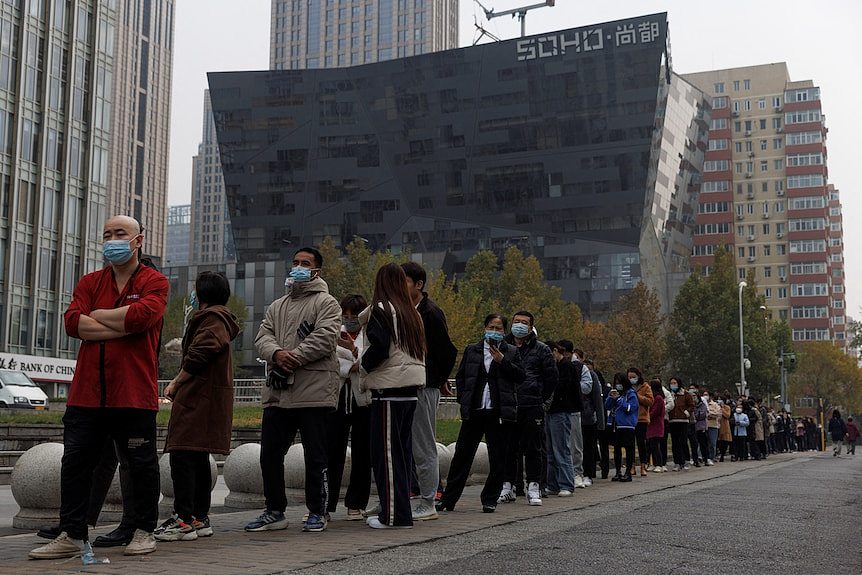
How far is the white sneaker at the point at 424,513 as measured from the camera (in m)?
8.69

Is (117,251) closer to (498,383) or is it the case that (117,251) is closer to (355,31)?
(498,383)

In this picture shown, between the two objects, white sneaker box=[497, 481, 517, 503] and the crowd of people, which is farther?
white sneaker box=[497, 481, 517, 503]

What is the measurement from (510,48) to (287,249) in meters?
25.6

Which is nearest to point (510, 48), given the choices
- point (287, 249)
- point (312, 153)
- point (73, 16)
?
point (312, 153)

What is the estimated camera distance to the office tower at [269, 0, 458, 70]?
178375mm

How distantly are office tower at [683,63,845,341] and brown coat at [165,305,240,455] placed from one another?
415 feet

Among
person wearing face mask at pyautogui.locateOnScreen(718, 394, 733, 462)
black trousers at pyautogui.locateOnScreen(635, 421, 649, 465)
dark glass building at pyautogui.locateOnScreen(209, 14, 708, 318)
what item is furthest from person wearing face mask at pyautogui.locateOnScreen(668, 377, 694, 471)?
dark glass building at pyautogui.locateOnScreen(209, 14, 708, 318)

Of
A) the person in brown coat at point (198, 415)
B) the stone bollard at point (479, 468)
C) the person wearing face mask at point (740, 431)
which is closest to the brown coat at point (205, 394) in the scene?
the person in brown coat at point (198, 415)

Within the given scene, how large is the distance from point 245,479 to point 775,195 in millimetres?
133504

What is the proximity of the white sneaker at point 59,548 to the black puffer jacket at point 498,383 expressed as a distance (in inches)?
172

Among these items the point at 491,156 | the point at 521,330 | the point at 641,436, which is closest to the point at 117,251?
the point at 521,330

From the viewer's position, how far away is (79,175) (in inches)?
2418

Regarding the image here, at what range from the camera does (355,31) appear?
598 ft

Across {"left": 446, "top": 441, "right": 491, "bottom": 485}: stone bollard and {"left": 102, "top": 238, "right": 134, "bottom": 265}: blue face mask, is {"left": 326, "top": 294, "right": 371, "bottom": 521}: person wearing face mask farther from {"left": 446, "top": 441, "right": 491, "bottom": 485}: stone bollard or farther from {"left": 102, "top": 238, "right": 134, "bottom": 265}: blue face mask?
{"left": 446, "top": 441, "right": 491, "bottom": 485}: stone bollard
